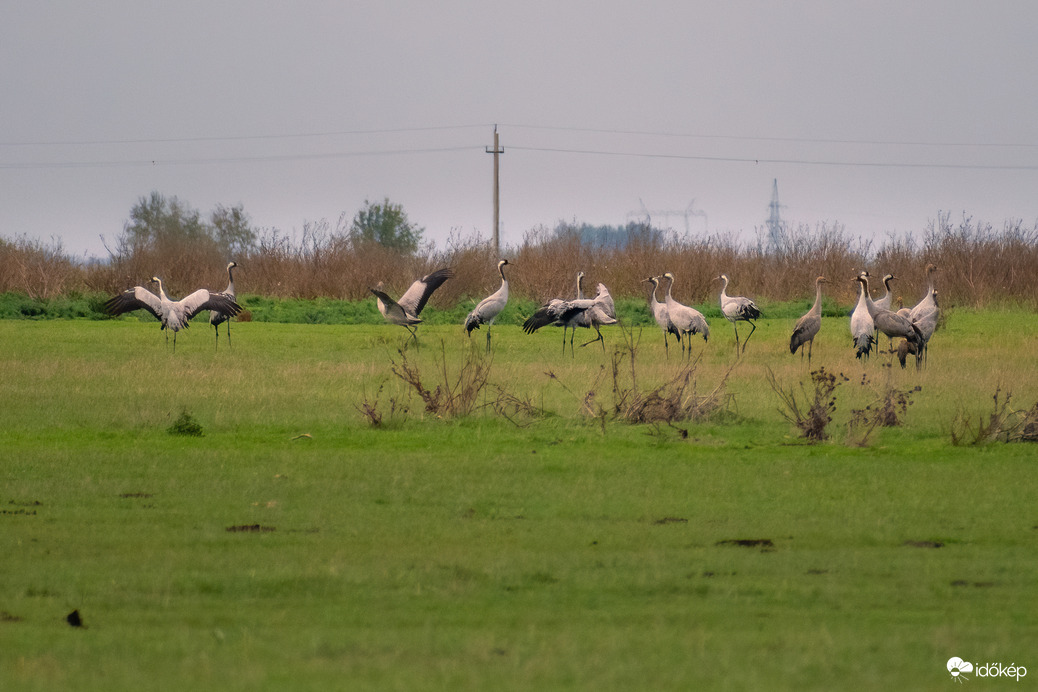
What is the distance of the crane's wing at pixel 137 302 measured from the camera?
938 inches

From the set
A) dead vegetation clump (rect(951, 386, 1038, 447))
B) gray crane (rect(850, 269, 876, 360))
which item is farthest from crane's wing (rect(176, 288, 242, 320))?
dead vegetation clump (rect(951, 386, 1038, 447))

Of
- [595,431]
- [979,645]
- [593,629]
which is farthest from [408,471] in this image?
[979,645]

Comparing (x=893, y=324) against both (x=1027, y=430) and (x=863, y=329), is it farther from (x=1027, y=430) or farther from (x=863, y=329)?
(x=1027, y=430)

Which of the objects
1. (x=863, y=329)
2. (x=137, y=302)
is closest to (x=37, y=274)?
(x=137, y=302)

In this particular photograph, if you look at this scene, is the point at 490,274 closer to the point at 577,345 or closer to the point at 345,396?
the point at 577,345

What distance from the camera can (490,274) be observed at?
40.5 metres

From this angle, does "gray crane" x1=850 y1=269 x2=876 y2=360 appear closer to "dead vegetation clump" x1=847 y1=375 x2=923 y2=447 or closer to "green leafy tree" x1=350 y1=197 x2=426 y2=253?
"dead vegetation clump" x1=847 y1=375 x2=923 y2=447

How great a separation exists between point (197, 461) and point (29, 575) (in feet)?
14.4

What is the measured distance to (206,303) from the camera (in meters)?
24.2

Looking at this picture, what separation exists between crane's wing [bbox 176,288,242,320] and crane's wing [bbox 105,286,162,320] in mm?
478

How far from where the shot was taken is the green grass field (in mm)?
4656

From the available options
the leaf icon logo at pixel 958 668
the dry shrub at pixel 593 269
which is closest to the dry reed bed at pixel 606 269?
the dry shrub at pixel 593 269

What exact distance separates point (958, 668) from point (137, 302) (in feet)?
75.3

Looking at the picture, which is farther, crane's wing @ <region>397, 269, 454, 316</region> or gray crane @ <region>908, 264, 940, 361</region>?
crane's wing @ <region>397, 269, 454, 316</region>
